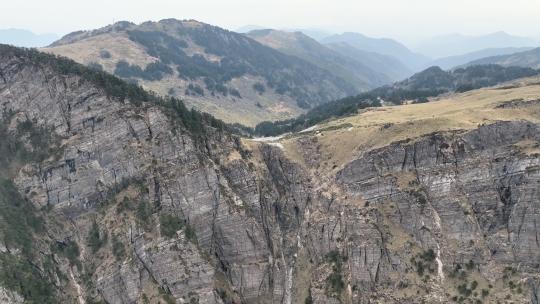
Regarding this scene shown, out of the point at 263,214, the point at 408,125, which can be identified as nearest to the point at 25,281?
the point at 263,214

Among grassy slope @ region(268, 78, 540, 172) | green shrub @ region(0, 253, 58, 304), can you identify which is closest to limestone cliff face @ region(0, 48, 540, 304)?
green shrub @ region(0, 253, 58, 304)

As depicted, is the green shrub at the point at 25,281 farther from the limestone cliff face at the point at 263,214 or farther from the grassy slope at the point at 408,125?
the grassy slope at the point at 408,125

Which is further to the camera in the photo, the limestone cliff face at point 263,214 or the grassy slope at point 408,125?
the grassy slope at point 408,125

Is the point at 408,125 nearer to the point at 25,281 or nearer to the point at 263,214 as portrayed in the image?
the point at 263,214

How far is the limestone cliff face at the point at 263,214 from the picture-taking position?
143 meters

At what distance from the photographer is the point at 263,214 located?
163875 mm

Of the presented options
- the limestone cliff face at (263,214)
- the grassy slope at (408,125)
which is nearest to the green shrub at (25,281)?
the limestone cliff face at (263,214)

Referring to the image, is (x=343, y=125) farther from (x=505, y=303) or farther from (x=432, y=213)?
(x=505, y=303)

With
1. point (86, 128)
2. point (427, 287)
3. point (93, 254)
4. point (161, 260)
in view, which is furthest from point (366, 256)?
point (86, 128)

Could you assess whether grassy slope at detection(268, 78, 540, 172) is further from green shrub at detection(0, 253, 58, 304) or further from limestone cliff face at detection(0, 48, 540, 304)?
green shrub at detection(0, 253, 58, 304)

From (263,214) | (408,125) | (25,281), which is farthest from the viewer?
(408,125)

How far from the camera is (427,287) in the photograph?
141 metres

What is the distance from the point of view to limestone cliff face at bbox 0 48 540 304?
469 feet

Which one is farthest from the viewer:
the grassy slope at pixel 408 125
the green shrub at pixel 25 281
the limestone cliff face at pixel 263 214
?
the grassy slope at pixel 408 125
